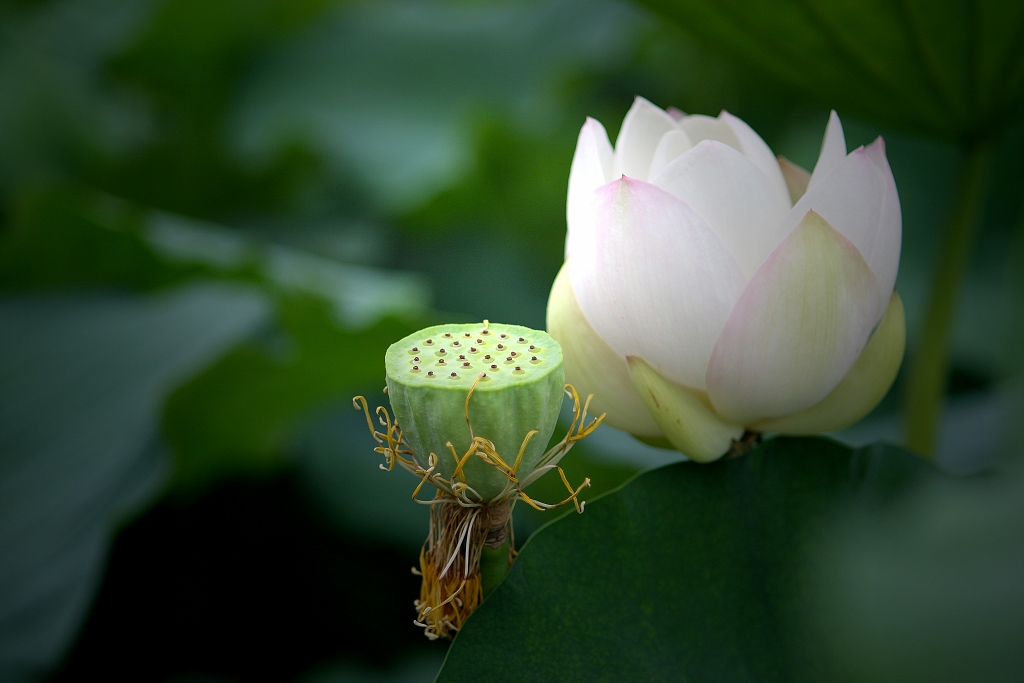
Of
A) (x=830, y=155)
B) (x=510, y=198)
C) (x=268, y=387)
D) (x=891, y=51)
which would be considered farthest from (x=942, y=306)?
(x=510, y=198)

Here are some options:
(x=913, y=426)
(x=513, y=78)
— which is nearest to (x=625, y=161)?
(x=913, y=426)

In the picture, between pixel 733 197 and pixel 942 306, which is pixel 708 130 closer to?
pixel 733 197

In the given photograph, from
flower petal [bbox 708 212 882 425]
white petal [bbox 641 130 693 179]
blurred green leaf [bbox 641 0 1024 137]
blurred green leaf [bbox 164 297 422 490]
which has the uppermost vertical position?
blurred green leaf [bbox 641 0 1024 137]

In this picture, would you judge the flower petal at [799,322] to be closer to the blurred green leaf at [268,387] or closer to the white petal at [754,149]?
the white petal at [754,149]

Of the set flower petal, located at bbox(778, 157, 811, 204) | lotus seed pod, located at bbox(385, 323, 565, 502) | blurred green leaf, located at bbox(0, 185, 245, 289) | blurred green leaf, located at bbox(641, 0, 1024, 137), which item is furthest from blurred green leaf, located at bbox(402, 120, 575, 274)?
lotus seed pod, located at bbox(385, 323, 565, 502)

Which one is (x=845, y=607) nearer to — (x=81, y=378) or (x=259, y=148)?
(x=81, y=378)

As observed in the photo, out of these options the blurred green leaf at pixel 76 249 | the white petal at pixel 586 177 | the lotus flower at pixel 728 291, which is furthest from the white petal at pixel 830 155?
the blurred green leaf at pixel 76 249

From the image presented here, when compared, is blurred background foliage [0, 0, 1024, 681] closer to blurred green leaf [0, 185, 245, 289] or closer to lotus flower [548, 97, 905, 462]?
blurred green leaf [0, 185, 245, 289]
